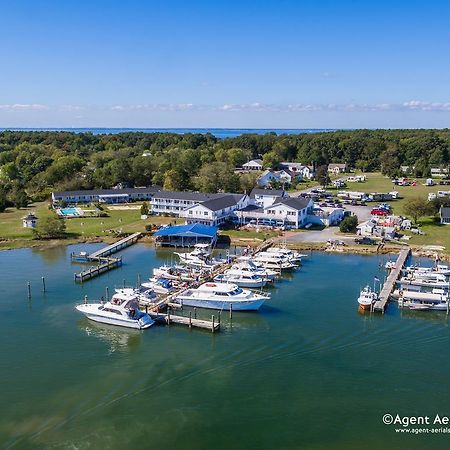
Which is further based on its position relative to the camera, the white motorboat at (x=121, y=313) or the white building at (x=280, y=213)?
the white building at (x=280, y=213)

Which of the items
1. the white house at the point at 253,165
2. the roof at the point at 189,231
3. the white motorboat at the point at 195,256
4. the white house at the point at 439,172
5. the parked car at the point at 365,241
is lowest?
the white motorboat at the point at 195,256

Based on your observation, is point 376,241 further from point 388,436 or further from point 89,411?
point 89,411

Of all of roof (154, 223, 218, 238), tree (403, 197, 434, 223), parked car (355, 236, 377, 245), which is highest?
tree (403, 197, 434, 223)

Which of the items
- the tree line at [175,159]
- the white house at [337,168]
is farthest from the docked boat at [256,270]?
the white house at [337,168]

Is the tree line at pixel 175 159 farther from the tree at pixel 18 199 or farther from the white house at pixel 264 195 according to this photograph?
the white house at pixel 264 195

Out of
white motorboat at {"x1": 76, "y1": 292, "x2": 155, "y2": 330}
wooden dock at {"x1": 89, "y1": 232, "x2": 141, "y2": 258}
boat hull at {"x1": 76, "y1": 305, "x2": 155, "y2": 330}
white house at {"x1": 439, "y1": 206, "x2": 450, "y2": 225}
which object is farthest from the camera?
white house at {"x1": 439, "y1": 206, "x2": 450, "y2": 225}

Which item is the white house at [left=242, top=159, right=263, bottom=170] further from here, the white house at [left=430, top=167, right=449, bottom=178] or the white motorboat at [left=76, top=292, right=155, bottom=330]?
the white motorboat at [left=76, top=292, right=155, bottom=330]

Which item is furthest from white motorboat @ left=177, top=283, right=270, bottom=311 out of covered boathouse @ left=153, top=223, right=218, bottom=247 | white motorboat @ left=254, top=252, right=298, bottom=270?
covered boathouse @ left=153, top=223, right=218, bottom=247
